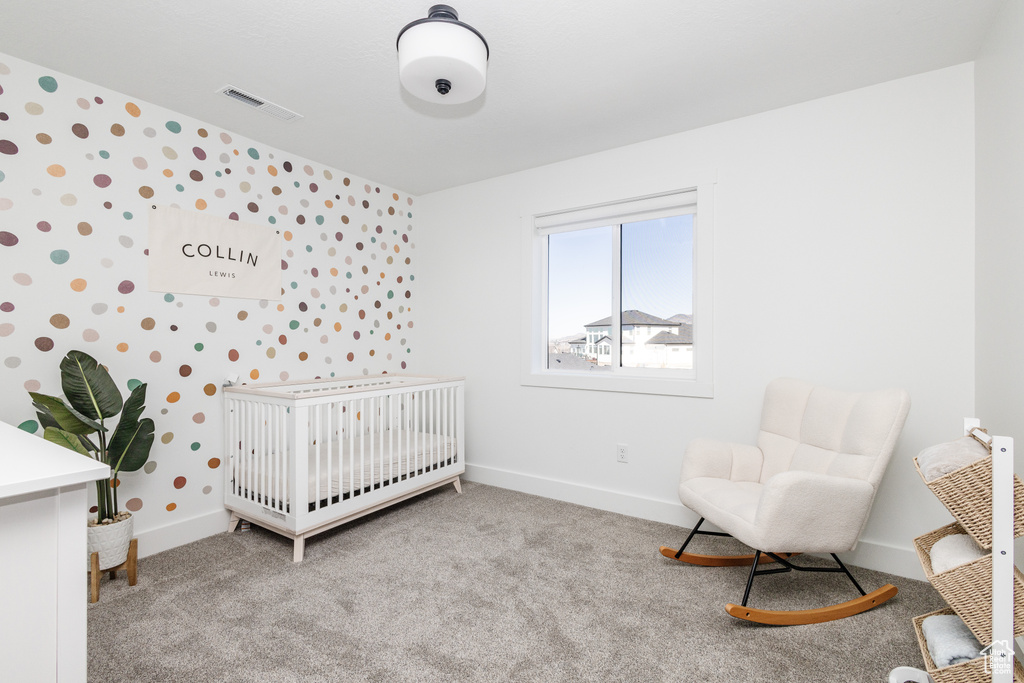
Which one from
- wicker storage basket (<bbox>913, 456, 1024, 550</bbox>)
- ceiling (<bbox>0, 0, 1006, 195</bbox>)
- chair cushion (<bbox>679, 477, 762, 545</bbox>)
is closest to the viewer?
wicker storage basket (<bbox>913, 456, 1024, 550</bbox>)

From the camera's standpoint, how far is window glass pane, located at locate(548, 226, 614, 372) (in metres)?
3.15

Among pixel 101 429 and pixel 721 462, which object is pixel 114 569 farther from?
pixel 721 462

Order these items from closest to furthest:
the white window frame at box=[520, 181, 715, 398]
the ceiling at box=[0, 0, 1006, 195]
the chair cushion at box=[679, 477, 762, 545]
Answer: the ceiling at box=[0, 0, 1006, 195]
the chair cushion at box=[679, 477, 762, 545]
the white window frame at box=[520, 181, 715, 398]

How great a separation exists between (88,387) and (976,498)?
2.99 meters

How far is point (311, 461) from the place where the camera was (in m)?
2.61

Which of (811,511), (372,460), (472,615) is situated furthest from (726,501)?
(372,460)

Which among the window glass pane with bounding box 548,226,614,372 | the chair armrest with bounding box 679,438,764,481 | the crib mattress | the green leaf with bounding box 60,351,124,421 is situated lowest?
the crib mattress

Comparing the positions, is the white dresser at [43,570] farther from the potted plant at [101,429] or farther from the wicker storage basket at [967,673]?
the wicker storage basket at [967,673]

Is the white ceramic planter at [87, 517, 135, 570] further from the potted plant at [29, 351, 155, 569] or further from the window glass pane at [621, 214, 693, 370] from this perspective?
the window glass pane at [621, 214, 693, 370]

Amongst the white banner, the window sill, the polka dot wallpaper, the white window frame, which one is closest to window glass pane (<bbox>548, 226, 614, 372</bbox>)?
the white window frame

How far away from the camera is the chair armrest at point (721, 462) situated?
2230 mm

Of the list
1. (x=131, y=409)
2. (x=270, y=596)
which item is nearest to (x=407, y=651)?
(x=270, y=596)

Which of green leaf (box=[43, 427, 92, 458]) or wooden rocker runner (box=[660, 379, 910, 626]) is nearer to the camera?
wooden rocker runner (box=[660, 379, 910, 626])

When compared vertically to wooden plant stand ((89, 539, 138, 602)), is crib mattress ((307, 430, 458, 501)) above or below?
above
